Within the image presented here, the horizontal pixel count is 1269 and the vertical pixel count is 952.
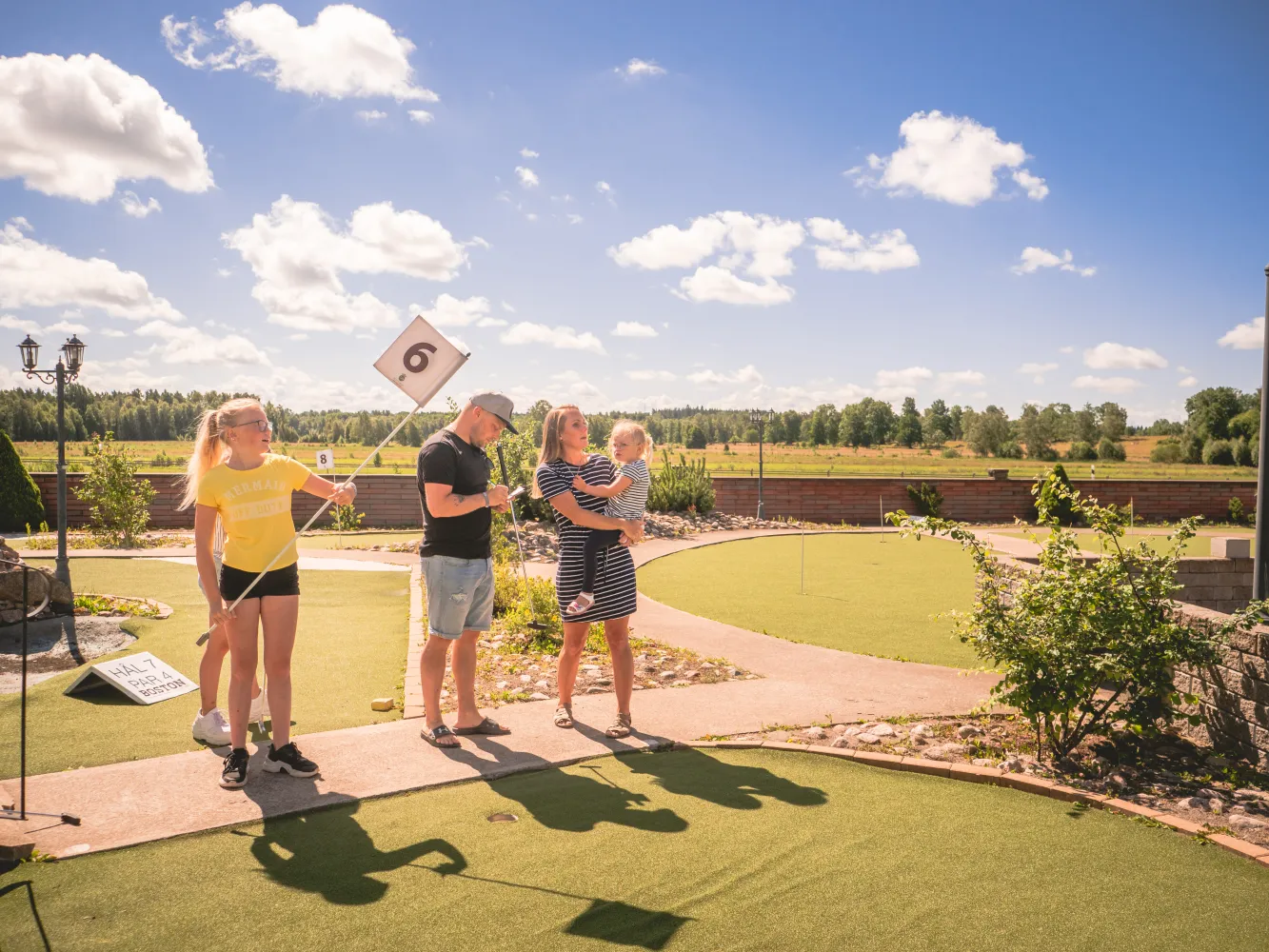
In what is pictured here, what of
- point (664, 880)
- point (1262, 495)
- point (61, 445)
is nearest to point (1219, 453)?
point (1262, 495)

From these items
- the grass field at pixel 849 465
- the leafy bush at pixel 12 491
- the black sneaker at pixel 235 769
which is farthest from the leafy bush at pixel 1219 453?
the black sneaker at pixel 235 769

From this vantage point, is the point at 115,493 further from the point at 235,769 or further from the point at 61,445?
the point at 235,769

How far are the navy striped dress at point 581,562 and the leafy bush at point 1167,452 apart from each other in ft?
310

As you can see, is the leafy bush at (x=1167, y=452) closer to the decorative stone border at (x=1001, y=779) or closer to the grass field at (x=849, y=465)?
the grass field at (x=849, y=465)

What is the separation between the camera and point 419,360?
5.19 meters

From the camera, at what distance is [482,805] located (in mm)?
3840

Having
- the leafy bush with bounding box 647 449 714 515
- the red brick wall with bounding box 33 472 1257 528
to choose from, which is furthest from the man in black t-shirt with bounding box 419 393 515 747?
the red brick wall with bounding box 33 472 1257 528

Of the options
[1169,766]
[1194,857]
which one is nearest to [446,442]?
[1194,857]

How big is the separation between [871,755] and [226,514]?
11.4 ft

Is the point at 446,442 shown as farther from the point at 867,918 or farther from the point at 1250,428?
the point at 1250,428

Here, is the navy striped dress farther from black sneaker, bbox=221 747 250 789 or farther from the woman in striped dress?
black sneaker, bbox=221 747 250 789

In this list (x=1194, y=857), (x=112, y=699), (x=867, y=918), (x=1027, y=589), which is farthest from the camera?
(x=112, y=699)

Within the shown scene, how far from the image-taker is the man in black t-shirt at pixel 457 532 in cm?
430

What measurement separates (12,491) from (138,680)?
642 inches
